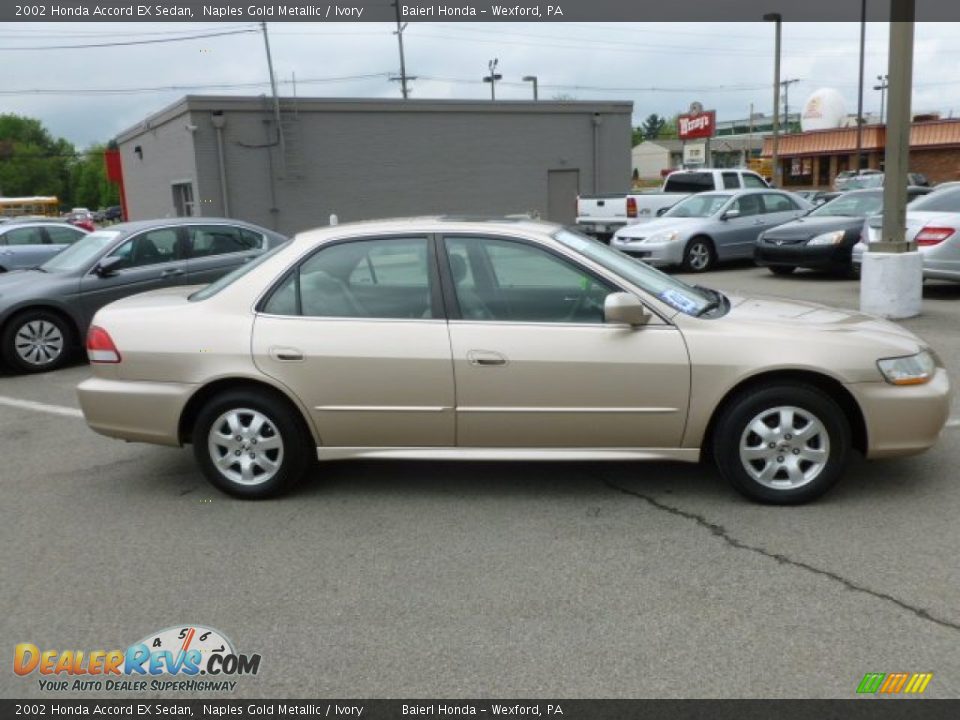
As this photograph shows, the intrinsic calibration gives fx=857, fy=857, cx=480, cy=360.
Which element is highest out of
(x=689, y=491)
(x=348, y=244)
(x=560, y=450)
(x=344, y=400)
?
(x=348, y=244)

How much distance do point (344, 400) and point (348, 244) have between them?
901mm

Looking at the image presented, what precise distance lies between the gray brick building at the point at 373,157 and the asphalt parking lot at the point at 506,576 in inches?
670

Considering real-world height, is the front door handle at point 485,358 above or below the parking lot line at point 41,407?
above

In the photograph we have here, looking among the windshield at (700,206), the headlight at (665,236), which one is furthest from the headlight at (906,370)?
the windshield at (700,206)

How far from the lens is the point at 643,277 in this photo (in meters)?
4.93

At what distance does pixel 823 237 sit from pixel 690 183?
7.49 m

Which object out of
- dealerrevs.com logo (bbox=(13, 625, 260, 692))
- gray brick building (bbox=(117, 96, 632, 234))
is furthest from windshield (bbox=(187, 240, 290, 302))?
gray brick building (bbox=(117, 96, 632, 234))

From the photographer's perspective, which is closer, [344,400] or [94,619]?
[94,619]

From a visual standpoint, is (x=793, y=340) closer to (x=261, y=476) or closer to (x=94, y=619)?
(x=261, y=476)

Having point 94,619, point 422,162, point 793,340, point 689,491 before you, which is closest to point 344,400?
point 94,619

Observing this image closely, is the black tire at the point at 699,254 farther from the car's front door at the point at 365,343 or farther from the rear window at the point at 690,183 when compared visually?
the car's front door at the point at 365,343

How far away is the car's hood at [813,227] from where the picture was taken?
13344mm

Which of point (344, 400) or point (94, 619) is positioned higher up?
point (344, 400)
